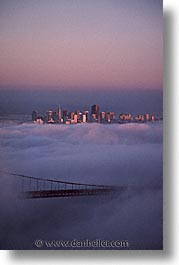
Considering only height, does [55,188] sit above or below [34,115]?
below

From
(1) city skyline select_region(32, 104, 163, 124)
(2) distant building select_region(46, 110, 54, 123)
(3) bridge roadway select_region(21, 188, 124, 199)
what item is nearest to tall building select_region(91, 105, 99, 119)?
(1) city skyline select_region(32, 104, 163, 124)

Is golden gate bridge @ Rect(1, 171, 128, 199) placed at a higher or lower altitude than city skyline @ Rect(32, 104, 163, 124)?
lower

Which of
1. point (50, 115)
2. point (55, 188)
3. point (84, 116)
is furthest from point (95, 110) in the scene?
point (55, 188)

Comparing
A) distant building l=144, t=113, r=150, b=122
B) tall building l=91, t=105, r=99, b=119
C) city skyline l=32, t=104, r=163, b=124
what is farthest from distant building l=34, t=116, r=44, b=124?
distant building l=144, t=113, r=150, b=122

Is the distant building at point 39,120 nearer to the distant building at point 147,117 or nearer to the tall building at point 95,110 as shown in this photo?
the tall building at point 95,110

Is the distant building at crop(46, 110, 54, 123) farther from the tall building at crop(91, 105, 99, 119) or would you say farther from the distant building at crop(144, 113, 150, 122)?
the distant building at crop(144, 113, 150, 122)

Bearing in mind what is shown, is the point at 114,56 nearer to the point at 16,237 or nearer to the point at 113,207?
the point at 113,207

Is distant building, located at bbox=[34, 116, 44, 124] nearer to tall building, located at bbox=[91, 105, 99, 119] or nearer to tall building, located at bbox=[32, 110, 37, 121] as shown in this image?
tall building, located at bbox=[32, 110, 37, 121]

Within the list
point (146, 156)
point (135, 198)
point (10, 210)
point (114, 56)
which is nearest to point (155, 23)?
point (114, 56)

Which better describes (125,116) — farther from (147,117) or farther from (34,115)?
(34,115)

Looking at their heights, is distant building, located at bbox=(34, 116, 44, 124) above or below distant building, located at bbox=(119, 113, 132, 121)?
A: below

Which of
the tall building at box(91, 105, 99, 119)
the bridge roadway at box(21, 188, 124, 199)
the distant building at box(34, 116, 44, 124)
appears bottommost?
the bridge roadway at box(21, 188, 124, 199)
